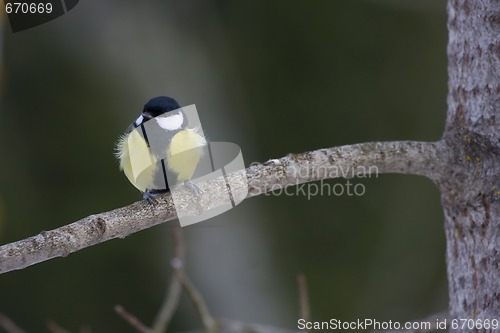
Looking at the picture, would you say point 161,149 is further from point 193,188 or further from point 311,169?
point 311,169

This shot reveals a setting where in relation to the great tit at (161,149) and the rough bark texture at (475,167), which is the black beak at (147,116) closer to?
the great tit at (161,149)

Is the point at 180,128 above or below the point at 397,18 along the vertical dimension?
below

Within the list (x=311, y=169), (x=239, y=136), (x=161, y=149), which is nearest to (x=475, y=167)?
(x=311, y=169)

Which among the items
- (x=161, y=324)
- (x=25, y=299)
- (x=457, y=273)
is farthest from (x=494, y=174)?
(x=25, y=299)

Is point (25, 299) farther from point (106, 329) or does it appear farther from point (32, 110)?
point (32, 110)

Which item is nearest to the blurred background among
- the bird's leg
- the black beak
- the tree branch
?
the black beak
